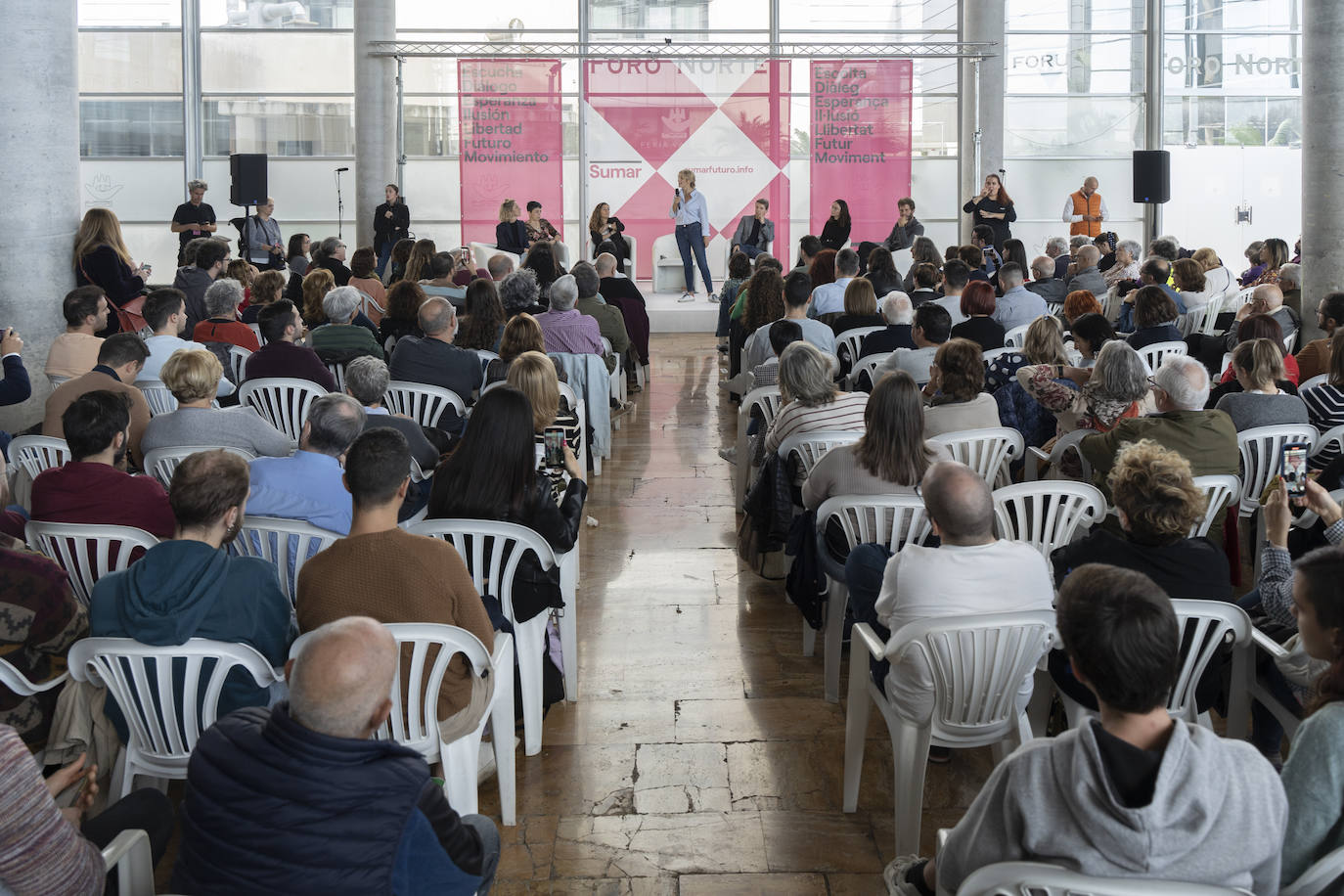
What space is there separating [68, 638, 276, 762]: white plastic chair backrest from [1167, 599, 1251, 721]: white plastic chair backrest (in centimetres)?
200

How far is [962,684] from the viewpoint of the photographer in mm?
2904

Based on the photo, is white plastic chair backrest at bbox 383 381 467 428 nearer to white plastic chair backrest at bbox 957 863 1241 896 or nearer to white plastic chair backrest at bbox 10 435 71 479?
white plastic chair backrest at bbox 10 435 71 479

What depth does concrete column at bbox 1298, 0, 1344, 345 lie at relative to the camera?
8.54 m

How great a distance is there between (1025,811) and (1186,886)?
0.83ft

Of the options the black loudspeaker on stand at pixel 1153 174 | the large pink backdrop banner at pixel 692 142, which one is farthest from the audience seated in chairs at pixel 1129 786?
the black loudspeaker on stand at pixel 1153 174

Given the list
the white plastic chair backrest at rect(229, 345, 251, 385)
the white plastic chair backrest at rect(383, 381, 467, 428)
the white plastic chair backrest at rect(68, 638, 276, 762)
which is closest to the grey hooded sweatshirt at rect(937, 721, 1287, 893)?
the white plastic chair backrest at rect(68, 638, 276, 762)

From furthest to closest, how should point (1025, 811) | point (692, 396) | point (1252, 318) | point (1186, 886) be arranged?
point (692, 396)
point (1252, 318)
point (1025, 811)
point (1186, 886)

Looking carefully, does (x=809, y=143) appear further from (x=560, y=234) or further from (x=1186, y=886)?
(x=1186, y=886)

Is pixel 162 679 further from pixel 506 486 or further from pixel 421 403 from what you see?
pixel 421 403

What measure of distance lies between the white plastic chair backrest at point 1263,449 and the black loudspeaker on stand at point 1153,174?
1011cm

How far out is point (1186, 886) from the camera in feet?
5.43

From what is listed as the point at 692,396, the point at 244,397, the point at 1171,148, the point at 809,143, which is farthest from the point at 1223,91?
the point at 244,397

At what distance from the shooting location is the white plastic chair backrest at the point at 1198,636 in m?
2.81

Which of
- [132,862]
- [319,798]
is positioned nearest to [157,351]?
[132,862]
